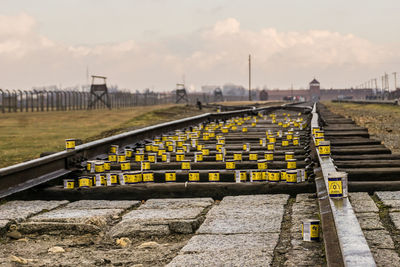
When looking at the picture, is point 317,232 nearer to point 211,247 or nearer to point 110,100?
point 211,247

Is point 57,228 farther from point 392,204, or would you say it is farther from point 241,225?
point 392,204

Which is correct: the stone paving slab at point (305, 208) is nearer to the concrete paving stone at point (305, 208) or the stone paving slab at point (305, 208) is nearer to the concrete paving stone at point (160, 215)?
the concrete paving stone at point (305, 208)

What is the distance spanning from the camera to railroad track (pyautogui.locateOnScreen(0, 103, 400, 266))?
11.5 ft

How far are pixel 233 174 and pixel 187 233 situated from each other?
2.02 metres

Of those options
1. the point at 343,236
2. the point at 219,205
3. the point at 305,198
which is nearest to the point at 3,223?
the point at 219,205

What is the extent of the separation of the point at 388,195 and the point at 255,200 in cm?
118

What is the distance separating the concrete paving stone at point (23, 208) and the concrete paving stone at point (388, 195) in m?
2.94

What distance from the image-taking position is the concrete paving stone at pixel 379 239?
11.6 feet

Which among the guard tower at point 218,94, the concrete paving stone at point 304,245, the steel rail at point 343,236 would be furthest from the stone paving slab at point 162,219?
the guard tower at point 218,94

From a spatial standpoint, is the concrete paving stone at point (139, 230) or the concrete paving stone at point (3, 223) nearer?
the concrete paving stone at point (139, 230)

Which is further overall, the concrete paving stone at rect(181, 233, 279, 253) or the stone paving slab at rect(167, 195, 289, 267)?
the concrete paving stone at rect(181, 233, 279, 253)

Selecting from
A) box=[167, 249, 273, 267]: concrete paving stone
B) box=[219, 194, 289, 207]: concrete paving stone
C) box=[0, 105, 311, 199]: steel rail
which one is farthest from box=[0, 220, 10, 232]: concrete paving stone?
box=[219, 194, 289, 207]: concrete paving stone

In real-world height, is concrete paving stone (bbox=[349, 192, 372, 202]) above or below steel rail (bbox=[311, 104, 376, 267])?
below

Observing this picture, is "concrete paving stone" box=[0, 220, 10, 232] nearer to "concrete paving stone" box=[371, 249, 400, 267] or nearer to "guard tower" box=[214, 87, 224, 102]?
"concrete paving stone" box=[371, 249, 400, 267]
